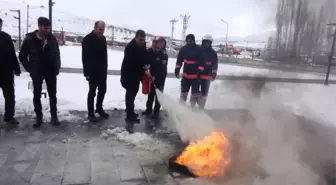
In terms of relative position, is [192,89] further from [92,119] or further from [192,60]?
[92,119]

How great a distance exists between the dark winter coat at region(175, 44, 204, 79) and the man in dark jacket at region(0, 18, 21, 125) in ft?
12.5

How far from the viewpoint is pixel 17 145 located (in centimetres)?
504

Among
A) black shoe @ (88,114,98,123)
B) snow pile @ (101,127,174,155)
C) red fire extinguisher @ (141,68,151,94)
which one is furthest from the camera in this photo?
red fire extinguisher @ (141,68,151,94)

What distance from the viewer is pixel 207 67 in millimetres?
7656

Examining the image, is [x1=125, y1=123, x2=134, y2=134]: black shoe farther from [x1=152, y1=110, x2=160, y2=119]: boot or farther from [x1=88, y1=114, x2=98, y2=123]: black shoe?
[x1=152, y1=110, x2=160, y2=119]: boot

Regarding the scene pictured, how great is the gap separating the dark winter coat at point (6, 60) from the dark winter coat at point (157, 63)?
2.84 meters

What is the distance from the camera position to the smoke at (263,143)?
4129mm

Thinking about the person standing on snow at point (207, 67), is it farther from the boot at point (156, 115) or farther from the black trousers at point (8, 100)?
the black trousers at point (8, 100)

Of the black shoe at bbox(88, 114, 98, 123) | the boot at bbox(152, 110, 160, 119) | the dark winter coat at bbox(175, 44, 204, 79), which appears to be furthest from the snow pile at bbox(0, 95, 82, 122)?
the dark winter coat at bbox(175, 44, 204, 79)

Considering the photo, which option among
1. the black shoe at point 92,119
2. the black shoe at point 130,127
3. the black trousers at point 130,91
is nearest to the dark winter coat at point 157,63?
the black trousers at point 130,91

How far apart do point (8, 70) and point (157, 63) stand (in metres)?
3.12

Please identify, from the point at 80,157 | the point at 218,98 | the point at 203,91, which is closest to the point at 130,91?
the point at 203,91

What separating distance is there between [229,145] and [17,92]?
6.79 m

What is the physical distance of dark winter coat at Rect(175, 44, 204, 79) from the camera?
7.45m
